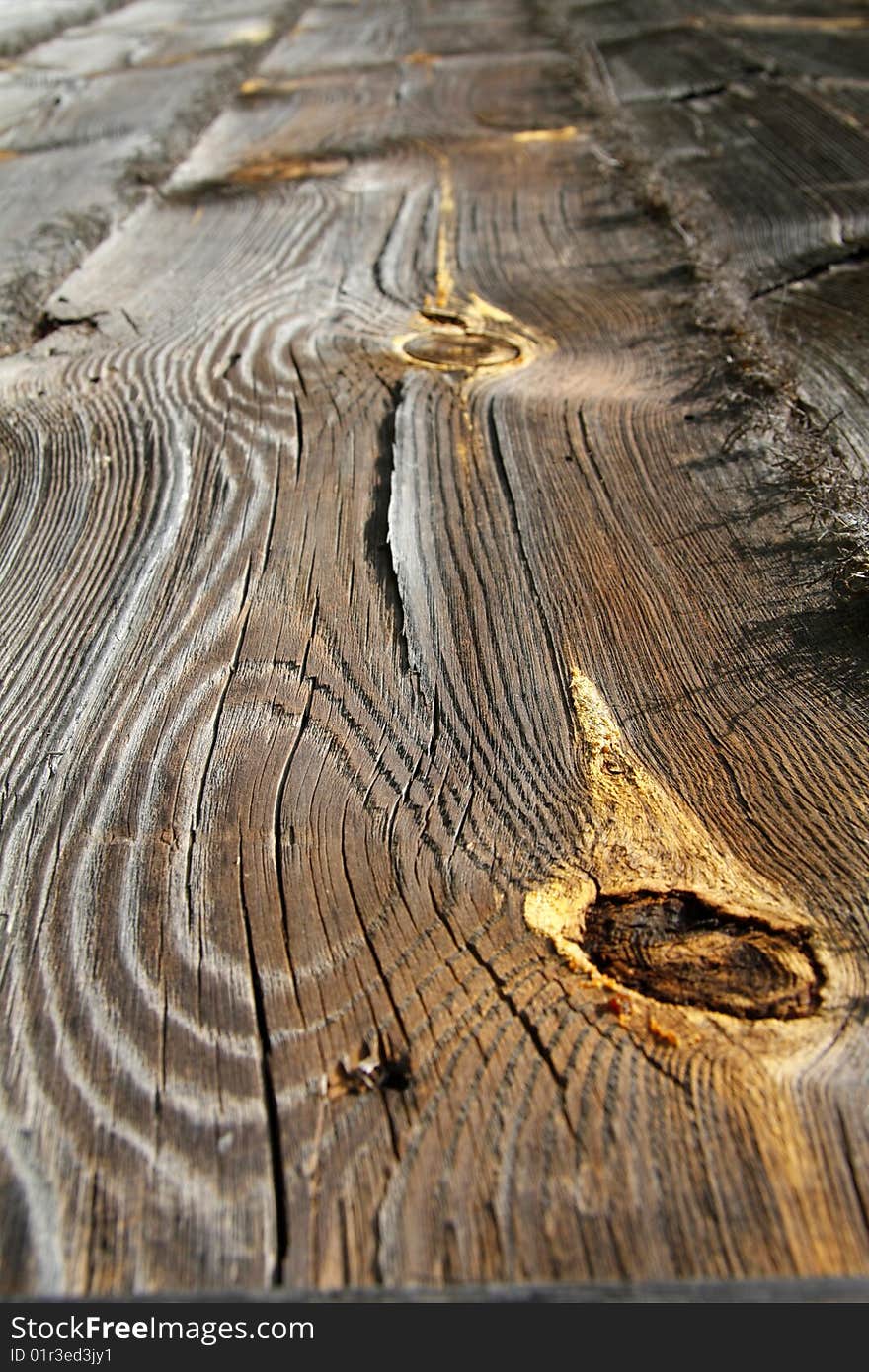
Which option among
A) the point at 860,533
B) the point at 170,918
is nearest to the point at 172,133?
the point at 860,533

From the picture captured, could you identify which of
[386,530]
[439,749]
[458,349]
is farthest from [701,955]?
[458,349]

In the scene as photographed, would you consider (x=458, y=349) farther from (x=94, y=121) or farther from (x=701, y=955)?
(x=94, y=121)

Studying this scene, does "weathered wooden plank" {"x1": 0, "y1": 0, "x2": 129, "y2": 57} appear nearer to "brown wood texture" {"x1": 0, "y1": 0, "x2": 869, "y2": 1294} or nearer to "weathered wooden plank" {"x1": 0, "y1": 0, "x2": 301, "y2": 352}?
"weathered wooden plank" {"x1": 0, "y1": 0, "x2": 301, "y2": 352}

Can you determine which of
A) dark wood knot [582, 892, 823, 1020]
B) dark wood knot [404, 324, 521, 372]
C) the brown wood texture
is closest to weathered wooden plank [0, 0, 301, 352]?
the brown wood texture

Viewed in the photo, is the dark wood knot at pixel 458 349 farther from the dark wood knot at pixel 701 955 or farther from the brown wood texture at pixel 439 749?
the dark wood knot at pixel 701 955

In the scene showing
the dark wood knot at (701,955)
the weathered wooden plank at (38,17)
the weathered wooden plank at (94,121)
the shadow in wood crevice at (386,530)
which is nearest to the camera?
the dark wood knot at (701,955)

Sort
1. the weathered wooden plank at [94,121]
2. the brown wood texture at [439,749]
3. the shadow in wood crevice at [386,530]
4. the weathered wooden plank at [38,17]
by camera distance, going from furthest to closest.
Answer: the weathered wooden plank at [38,17] < the weathered wooden plank at [94,121] < the shadow in wood crevice at [386,530] < the brown wood texture at [439,749]

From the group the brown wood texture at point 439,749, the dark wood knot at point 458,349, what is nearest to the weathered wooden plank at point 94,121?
the brown wood texture at point 439,749

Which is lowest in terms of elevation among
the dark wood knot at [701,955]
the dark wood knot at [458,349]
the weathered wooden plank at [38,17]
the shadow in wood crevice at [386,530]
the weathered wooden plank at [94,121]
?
the dark wood knot at [701,955]
